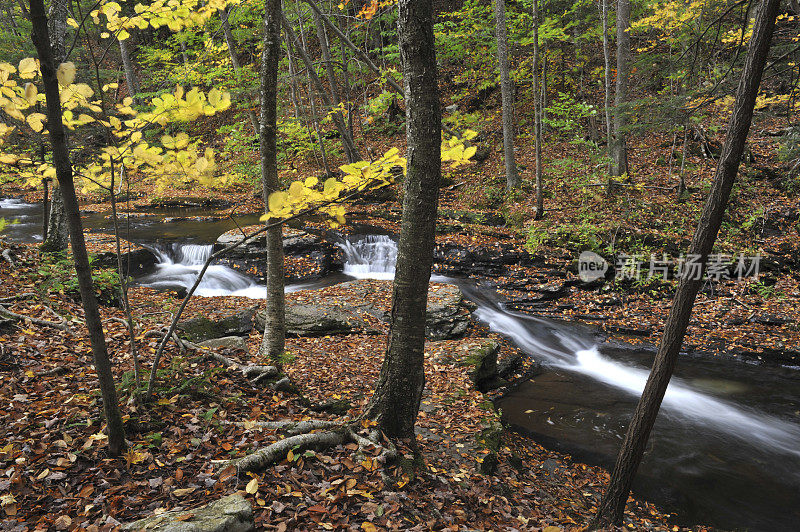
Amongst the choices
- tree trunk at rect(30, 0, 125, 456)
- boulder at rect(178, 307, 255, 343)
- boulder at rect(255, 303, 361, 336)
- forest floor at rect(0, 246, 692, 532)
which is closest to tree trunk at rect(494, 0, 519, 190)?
boulder at rect(255, 303, 361, 336)

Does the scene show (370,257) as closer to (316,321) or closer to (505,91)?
(316,321)

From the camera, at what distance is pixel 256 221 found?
13.6 meters

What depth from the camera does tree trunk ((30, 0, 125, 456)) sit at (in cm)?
195

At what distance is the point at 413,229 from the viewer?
119 inches

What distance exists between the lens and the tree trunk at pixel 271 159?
432cm

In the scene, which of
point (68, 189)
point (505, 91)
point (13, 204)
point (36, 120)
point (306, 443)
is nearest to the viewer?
point (68, 189)

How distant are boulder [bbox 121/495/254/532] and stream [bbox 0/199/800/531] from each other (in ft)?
15.4

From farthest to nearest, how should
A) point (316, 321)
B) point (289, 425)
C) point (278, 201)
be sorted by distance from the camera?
point (316, 321), point (289, 425), point (278, 201)

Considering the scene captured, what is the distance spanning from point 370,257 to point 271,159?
7.48 metres

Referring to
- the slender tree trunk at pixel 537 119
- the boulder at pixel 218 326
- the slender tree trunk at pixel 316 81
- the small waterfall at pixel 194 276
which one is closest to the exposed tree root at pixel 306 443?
the slender tree trunk at pixel 316 81

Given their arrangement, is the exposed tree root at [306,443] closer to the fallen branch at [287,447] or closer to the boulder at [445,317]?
the fallen branch at [287,447]

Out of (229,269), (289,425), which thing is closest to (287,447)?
(289,425)

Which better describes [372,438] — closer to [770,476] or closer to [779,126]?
[770,476]

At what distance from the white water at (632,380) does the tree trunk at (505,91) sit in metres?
6.10
